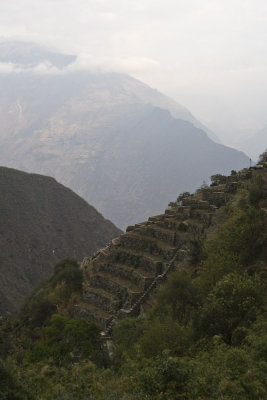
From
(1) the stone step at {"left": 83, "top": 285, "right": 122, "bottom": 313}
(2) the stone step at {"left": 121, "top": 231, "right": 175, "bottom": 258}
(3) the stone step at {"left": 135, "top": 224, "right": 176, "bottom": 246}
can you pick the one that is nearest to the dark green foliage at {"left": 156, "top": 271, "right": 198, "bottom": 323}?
(1) the stone step at {"left": 83, "top": 285, "right": 122, "bottom": 313}

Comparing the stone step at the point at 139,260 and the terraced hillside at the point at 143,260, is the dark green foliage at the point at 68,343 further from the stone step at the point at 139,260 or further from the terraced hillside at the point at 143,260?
the stone step at the point at 139,260

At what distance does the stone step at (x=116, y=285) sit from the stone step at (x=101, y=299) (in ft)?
1.10

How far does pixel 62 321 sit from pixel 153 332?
34.2ft

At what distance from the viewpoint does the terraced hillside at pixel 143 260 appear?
3025 centimetres

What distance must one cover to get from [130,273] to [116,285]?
1280 millimetres

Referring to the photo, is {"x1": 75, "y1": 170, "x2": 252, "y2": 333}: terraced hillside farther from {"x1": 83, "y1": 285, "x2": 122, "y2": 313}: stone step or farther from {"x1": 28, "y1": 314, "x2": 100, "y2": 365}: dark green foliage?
{"x1": 28, "y1": 314, "x2": 100, "y2": 365}: dark green foliage

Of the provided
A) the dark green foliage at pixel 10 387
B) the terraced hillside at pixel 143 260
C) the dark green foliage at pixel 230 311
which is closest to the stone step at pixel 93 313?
the terraced hillside at pixel 143 260

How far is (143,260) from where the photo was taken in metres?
33.3

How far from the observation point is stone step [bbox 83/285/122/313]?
30.7 m

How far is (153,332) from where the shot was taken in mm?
18234

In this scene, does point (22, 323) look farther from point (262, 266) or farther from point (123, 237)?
point (262, 266)

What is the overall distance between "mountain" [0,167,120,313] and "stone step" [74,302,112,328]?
44.5 m

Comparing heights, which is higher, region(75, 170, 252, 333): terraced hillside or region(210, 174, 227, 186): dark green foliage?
region(210, 174, 227, 186): dark green foliage

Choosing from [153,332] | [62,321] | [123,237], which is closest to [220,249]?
[153,332]
